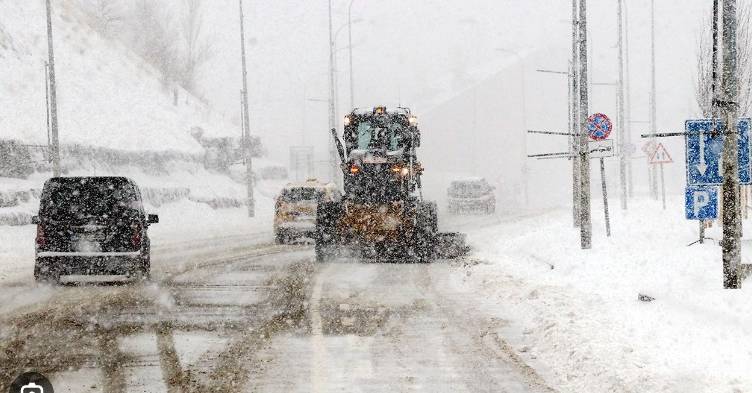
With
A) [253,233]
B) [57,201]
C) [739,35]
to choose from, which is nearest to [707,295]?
[57,201]

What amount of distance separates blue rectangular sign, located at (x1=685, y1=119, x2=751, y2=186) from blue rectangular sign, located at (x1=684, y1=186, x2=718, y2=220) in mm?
1619

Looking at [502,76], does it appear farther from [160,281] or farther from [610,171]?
[160,281]

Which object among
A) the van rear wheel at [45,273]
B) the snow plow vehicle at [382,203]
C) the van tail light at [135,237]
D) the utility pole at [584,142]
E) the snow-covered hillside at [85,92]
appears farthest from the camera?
the snow-covered hillside at [85,92]

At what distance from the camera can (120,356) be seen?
846 cm

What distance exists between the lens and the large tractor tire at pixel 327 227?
61.2 ft

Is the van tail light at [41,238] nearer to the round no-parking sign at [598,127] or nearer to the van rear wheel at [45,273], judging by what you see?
the van rear wheel at [45,273]

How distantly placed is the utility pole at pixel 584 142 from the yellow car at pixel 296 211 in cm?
808

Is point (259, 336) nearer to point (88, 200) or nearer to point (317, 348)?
point (317, 348)

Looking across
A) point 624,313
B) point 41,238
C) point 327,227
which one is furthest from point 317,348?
point 327,227

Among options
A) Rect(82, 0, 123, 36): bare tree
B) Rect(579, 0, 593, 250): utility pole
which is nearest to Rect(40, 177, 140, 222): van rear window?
Rect(579, 0, 593, 250): utility pole

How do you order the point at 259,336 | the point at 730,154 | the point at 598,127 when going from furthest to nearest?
1. the point at 598,127
2. the point at 730,154
3. the point at 259,336

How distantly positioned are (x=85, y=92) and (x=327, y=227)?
101ft

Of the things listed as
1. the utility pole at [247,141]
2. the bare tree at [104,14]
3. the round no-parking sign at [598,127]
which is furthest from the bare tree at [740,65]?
the bare tree at [104,14]

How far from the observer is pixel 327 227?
A: 61.4 feet
